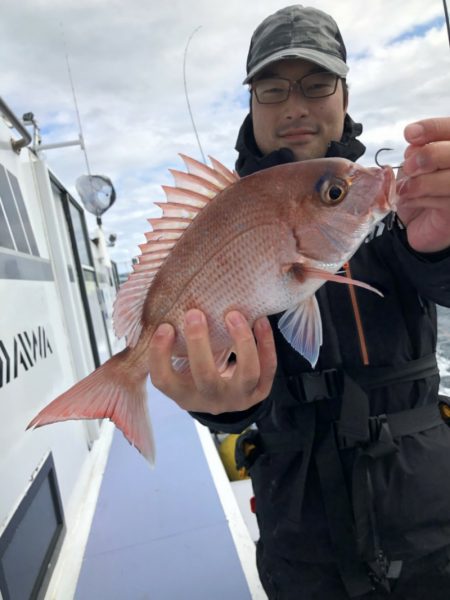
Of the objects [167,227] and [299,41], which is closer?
[167,227]

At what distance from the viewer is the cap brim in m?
1.59

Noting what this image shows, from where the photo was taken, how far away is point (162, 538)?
2.54 meters

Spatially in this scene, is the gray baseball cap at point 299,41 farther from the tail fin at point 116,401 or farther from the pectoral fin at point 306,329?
the tail fin at point 116,401

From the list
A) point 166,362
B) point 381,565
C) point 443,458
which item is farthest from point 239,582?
point 166,362

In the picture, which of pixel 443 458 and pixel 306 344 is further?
pixel 443 458

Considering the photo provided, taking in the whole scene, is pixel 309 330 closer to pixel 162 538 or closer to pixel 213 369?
pixel 213 369

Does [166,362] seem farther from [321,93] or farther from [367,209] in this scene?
[321,93]

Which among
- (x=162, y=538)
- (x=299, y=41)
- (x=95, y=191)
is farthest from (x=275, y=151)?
(x=95, y=191)

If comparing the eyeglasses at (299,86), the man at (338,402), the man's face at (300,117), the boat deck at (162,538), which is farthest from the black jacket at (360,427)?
the boat deck at (162,538)

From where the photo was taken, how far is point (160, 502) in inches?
115

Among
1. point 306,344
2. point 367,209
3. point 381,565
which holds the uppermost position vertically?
point 367,209

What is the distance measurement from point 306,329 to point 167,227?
0.47 m

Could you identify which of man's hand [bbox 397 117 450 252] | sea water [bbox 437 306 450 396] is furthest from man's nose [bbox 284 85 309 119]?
sea water [bbox 437 306 450 396]

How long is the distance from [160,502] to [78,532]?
51cm
